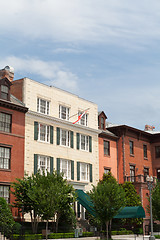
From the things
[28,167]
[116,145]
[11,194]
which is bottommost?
[11,194]

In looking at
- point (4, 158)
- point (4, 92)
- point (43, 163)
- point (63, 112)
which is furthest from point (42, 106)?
point (4, 158)

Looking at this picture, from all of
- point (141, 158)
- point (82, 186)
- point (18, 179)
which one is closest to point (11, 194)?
point (18, 179)

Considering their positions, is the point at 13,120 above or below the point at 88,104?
below

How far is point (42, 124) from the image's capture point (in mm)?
38969

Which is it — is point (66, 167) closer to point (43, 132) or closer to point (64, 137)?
point (64, 137)

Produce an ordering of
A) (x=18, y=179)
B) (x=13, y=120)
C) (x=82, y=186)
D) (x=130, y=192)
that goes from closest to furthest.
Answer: (x=18, y=179)
(x=13, y=120)
(x=82, y=186)
(x=130, y=192)

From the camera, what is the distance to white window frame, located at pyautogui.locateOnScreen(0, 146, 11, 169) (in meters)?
34.0

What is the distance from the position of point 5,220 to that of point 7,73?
17584 millimetres

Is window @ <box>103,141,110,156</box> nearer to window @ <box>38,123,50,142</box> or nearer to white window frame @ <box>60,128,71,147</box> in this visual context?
white window frame @ <box>60,128,71,147</box>

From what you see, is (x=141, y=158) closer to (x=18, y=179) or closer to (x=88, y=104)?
(x=88, y=104)

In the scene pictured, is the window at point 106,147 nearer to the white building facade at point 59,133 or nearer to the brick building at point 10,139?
the white building facade at point 59,133

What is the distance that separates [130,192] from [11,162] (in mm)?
16707

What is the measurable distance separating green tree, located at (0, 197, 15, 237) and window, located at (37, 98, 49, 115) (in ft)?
38.5

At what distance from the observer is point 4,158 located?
34219 mm
